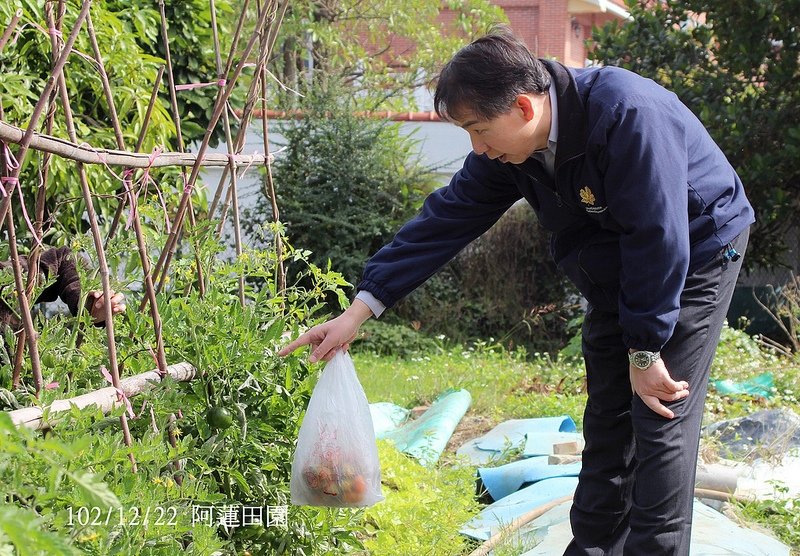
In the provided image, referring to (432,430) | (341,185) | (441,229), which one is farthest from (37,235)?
(341,185)

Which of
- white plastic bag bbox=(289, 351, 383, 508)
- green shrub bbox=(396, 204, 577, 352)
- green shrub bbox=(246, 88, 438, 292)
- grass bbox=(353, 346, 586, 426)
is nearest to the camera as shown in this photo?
white plastic bag bbox=(289, 351, 383, 508)

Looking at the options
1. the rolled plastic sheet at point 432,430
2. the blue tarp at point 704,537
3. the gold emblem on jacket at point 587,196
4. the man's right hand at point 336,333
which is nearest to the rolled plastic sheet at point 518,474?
the rolled plastic sheet at point 432,430

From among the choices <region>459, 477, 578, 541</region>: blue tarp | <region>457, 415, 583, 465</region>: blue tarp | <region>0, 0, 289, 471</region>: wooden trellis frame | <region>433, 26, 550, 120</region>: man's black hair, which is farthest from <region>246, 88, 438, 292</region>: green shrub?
<region>433, 26, 550, 120</region>: man's black hair

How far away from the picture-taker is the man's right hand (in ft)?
8.39

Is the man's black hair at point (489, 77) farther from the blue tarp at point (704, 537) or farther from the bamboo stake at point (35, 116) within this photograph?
the blue tarp at point (704, 537)

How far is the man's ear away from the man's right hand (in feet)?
2.29

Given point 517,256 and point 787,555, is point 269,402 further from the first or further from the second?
point 517,256

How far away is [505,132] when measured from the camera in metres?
2.19

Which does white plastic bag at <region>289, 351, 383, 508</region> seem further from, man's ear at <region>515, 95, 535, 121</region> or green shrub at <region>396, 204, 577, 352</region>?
green shrub at <region>396, 204, 577, 352</region>

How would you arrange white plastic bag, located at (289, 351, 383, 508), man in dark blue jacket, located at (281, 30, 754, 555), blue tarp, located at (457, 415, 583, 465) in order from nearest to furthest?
man in dark blue jacket, located at (281, 30, 754, 555) → white plastic bag, located at (289, 351, 383, 508) → blue tarp, located at (457, 415, 583, 465)

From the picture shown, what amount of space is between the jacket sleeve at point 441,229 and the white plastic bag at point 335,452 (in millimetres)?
264

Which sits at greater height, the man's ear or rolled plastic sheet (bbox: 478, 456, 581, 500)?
the man's ear

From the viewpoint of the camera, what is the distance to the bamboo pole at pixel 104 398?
191 centimetres

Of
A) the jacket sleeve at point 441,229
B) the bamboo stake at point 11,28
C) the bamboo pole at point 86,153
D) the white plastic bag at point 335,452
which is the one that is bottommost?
the white plastic bag at point 335,452
